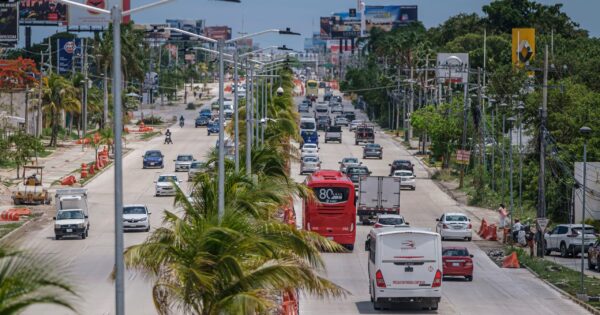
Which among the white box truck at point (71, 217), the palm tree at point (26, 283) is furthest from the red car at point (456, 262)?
the palm tree at point (26, 283)

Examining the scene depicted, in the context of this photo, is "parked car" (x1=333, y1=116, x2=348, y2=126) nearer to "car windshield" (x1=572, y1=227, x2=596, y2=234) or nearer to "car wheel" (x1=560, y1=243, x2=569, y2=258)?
"car wheel" (x1=560, y1=243, x2=569, y2=258)

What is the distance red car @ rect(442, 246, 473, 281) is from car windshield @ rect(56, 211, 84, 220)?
18.7 m

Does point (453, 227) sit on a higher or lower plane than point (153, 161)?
lower

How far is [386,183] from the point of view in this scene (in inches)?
2542

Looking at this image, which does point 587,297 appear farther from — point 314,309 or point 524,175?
point 524,175

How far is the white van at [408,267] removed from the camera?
3741 cm

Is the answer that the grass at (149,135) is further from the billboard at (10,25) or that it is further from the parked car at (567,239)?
the parked car at (567,239)

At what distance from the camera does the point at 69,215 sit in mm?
58969

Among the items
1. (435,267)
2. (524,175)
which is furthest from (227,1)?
(524,175)

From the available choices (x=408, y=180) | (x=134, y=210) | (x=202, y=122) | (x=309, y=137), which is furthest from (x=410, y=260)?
(x=202, y=122)

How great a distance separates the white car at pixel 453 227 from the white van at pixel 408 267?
2264cm

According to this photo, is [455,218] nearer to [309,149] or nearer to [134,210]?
[134,210]

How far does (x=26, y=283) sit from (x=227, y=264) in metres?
8.61

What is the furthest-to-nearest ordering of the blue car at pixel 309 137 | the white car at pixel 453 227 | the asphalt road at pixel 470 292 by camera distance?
the blue car at pixel 309 137
the white car at pixel 453 227
the asphalt road at pixel 470 292
